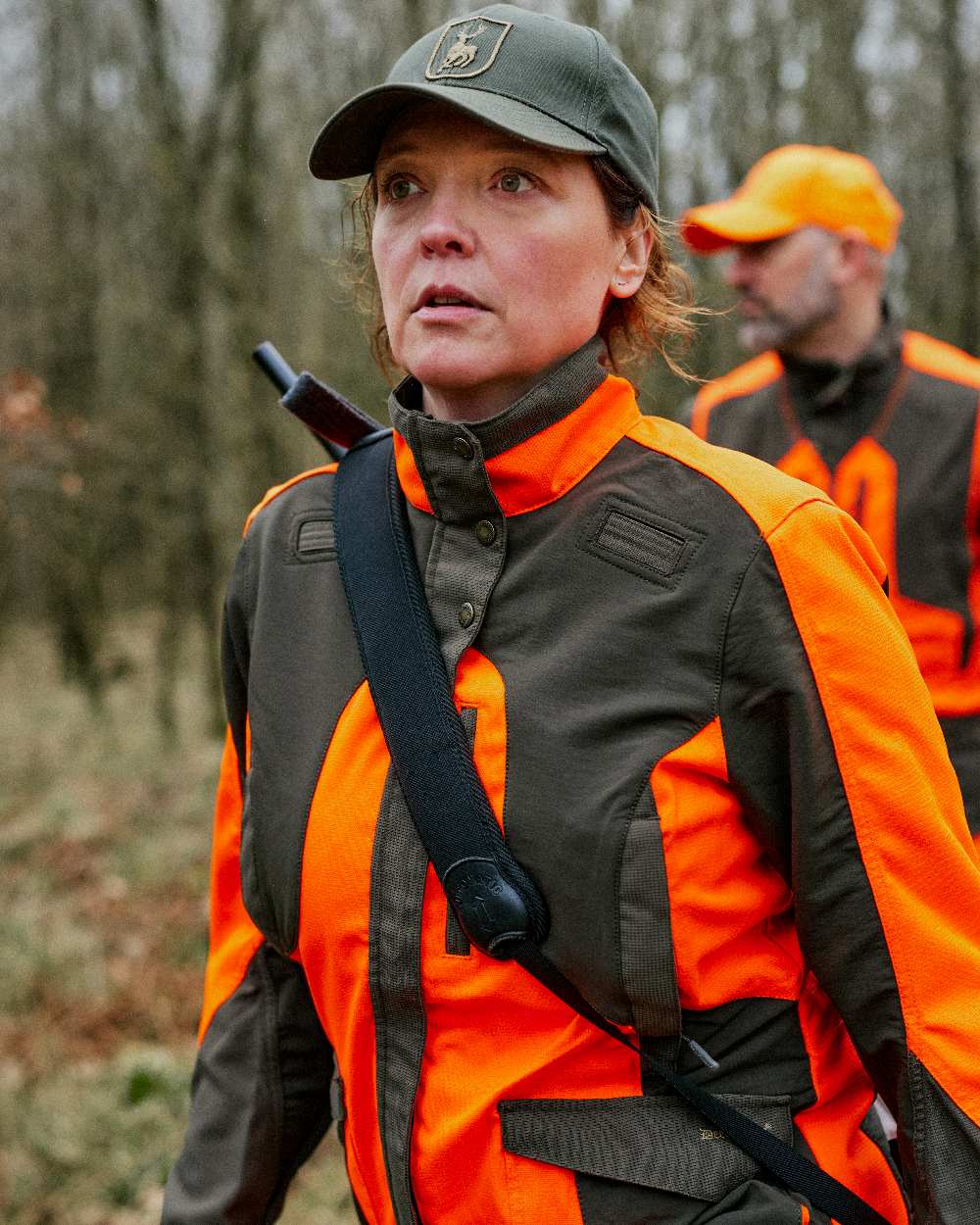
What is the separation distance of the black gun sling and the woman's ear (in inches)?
20.6

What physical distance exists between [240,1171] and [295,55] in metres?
11.8

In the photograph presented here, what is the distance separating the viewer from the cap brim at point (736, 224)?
4309mm

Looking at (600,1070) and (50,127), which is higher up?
(50,127)

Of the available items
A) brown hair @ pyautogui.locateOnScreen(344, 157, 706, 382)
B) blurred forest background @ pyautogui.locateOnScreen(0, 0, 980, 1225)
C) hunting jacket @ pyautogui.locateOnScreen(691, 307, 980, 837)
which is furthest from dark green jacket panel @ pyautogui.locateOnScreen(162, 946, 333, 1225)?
blurred forest background @ pyautogui.locateOnScreen(0, 0, 980, 1225)

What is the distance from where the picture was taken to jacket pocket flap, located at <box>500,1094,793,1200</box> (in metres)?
1.61

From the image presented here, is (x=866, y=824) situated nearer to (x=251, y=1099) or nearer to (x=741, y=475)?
(x=741, y=475)

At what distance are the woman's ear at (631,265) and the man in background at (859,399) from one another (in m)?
1.53

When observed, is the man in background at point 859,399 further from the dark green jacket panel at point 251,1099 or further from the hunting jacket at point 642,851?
the dark green jacket panel at point 251,1099

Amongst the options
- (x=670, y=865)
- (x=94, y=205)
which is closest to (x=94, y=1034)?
(x=670, y=865)

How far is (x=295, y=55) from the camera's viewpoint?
1193 cm

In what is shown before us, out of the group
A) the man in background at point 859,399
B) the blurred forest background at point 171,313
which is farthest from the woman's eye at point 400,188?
the blurred forest background at point 171,313

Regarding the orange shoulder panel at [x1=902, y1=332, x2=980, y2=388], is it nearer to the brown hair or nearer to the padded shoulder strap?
the brown hair

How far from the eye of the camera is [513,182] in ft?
5.58

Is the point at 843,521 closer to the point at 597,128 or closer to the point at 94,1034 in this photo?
the point at 597,128
